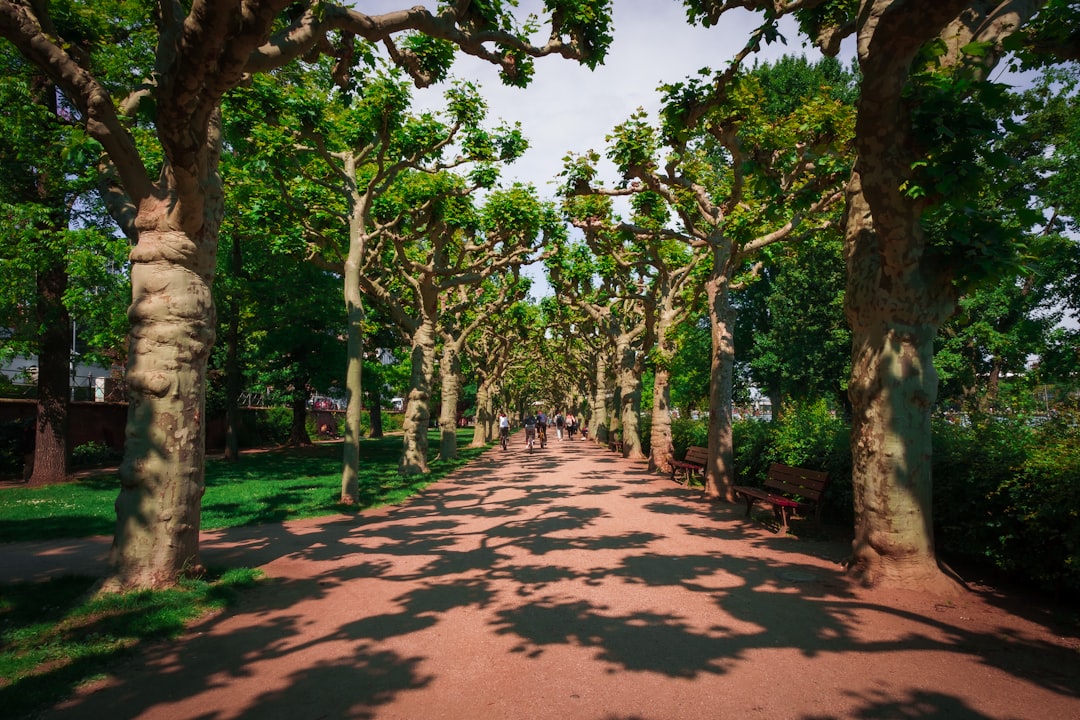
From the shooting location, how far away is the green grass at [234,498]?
9.12 m

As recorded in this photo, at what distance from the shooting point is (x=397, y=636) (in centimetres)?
454

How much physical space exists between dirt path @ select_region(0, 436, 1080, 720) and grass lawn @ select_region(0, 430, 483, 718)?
25cm

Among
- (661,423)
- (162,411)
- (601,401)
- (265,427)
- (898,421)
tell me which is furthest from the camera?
(601,401)

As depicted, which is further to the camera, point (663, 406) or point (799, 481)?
point (663, 406)

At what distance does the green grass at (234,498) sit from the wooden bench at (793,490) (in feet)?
24.2

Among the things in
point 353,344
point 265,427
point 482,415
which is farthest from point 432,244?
point 265,427

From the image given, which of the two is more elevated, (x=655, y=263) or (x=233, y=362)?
(x=655, y=263)

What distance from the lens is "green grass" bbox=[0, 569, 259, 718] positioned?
3.66 meters

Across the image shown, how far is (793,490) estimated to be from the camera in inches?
338

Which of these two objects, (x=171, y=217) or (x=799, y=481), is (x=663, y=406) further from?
(x=171, y=217)

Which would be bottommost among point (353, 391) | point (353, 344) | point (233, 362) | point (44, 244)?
point (353, 391)

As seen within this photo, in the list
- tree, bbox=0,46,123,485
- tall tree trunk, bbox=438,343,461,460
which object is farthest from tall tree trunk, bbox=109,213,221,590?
tall tree trunk, bbox=438,343,461,460

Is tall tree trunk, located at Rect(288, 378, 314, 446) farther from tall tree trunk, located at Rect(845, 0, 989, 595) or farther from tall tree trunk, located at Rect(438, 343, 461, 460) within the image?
tall tree trunk, located at Rect(845, 0, 989, 595)

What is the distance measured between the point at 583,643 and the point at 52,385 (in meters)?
16.3
